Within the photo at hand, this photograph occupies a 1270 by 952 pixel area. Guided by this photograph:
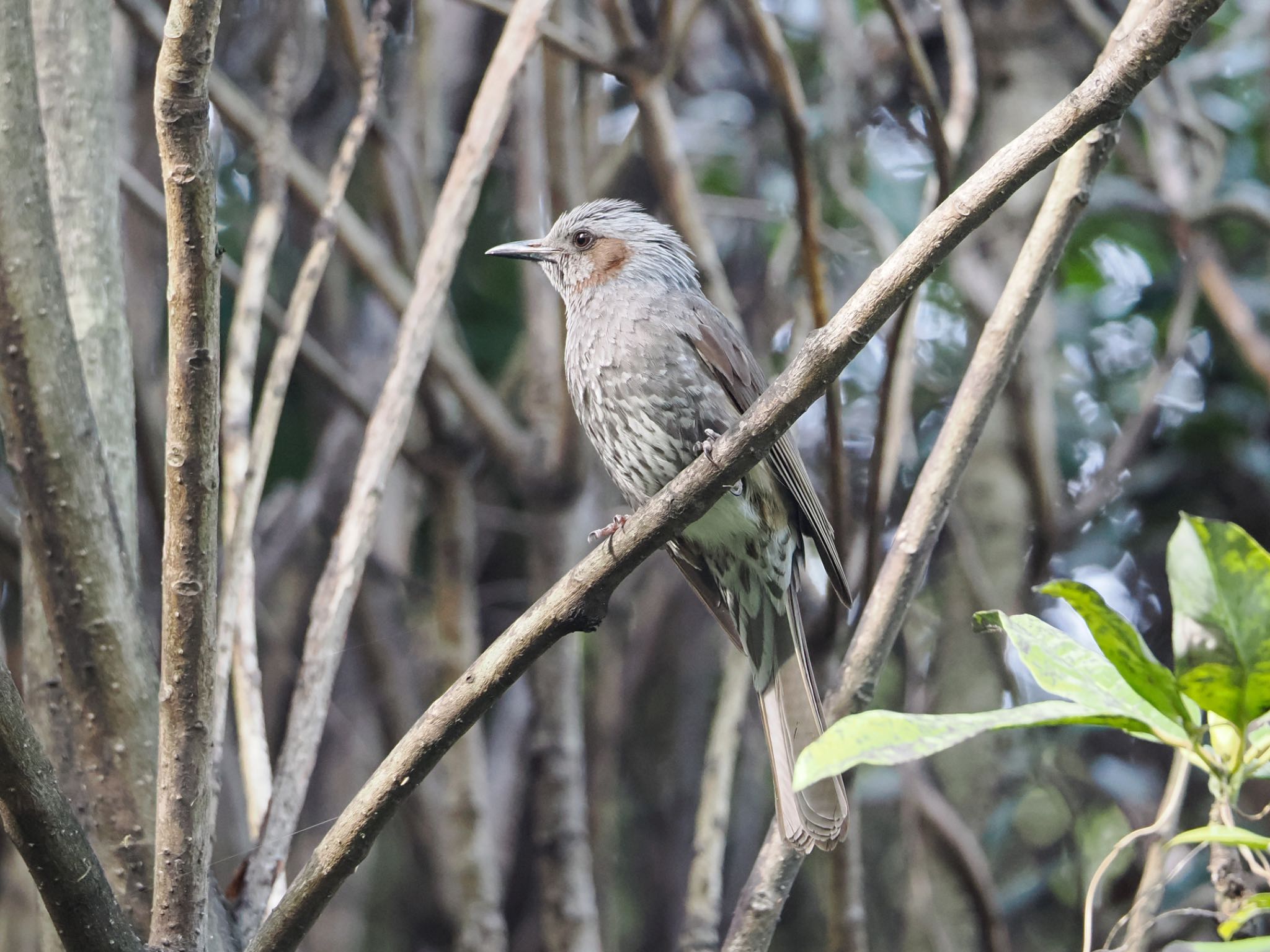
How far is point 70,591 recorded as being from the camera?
1.91 metres

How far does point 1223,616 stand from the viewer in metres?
1.25

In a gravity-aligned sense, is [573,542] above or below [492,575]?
below

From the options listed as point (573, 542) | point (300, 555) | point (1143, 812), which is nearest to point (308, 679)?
point (573, 542)

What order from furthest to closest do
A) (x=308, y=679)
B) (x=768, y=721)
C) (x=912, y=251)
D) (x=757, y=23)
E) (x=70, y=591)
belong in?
(x=757, y=23) < (x=768, y=721) < (x=308, y=679) < (x=70, y=591) < (x=912, y=251)

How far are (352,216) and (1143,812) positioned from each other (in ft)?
10.3

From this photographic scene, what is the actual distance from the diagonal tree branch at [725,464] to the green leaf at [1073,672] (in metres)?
0.45

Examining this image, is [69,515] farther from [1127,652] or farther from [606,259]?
[606,259]

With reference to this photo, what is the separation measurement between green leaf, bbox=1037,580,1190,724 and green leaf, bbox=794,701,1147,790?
0.04m

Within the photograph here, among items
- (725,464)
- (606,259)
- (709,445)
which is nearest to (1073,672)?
(725,464)

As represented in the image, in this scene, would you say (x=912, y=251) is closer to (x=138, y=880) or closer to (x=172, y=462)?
(x=172, y=462)

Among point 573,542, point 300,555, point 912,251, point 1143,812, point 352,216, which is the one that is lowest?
point 1143,812

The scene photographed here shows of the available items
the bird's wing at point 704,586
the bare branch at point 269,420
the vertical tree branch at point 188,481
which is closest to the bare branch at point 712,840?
the bird's wing at point 704,586

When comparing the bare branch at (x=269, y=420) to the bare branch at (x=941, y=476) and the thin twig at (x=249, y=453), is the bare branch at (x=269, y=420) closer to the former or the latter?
the thin twig at (x=249, y=453)

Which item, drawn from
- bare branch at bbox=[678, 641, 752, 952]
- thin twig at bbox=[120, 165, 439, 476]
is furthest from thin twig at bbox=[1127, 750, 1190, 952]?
thin twig at bbox=[120, 165, 439, 476]
